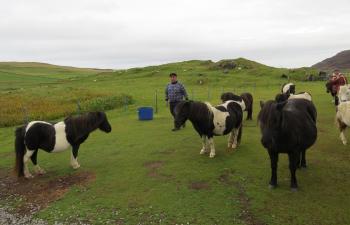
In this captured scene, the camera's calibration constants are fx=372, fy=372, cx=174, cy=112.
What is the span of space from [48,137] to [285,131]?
6103 mm

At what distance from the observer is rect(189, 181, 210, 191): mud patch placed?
28.1 ft

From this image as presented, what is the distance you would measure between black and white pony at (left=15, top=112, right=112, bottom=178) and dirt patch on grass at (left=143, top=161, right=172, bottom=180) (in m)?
1.91

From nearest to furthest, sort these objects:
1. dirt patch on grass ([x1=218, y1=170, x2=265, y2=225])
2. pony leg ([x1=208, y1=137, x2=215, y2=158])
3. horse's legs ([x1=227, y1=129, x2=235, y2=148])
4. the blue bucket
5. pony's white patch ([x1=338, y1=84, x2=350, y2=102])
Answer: dirt patch on grass ([x1=218, y1=170, x2=265, y2=225])
pony leg ([x1=208, y1=137, x2=215, y2=158])
horse's legs ([x1=227, y1=129, x2=235, y2=148])
pony's white patch ([x1=338, y1=84, x2=350, y2=102])
the blue bucket

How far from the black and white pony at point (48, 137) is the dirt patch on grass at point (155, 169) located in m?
1.91

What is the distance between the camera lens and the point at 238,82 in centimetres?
4119

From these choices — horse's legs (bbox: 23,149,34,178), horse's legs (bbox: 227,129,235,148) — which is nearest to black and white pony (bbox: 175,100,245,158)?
horse's legs (bbox: 227,129,235,148)

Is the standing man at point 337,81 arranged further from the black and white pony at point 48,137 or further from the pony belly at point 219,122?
the black and white pony at point 48,137

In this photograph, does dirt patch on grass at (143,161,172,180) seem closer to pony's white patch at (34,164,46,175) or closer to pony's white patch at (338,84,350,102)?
pony's white patch at (34,164,46,175)

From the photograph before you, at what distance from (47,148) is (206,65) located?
52.6 meters

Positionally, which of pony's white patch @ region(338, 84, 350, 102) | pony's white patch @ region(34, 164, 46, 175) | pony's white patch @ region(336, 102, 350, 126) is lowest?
pony's white patch @ region(34, 164, 46, 175)

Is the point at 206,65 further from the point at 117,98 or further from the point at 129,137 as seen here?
the point at 129,137

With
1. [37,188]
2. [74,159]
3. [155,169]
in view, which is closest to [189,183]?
[155,169]

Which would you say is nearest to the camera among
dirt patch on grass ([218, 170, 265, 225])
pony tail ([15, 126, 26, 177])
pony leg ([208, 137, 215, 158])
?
dirt patch on grass ([218, 170, 265, 225])

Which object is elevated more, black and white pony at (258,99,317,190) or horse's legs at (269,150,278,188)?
black and white pony at (258,99,317,190)
